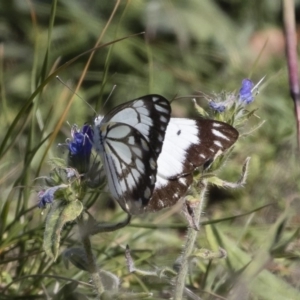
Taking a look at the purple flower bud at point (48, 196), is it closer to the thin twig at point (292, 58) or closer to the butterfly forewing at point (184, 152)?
the butterfly forewing at point (184, 152)

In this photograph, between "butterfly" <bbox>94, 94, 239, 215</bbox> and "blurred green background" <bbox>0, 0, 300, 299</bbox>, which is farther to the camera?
"blurred green background" <bbox>0, 0, 300, 299</bbox>

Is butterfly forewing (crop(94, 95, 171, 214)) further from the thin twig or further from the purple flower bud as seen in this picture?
the thin twig

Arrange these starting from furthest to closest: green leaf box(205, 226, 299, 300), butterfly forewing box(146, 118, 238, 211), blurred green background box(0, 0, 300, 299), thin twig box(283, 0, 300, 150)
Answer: blurred green background box(0, 0, 300, 299) < green leaf box(205, 226, 299, 300) < butterfly forewing box(146, 118, 238, 211) < thin twig box(283, 0, 300, 150)

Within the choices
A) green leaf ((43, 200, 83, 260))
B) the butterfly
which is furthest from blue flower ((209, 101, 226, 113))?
green leaf ((43, 200, 83, 260))

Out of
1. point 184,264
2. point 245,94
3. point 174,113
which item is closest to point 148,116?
point 245,94

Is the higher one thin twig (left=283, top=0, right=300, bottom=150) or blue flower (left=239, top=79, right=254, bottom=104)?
thin twig (left=283, top=0, right=300, bottom=150)

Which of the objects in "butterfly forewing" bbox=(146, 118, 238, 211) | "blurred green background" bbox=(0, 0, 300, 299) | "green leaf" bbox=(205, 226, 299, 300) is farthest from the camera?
"blurred green background" bbox=(0, 0, 300, 299)

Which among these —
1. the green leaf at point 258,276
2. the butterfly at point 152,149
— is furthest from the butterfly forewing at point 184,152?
the green leaf at point 258,276
